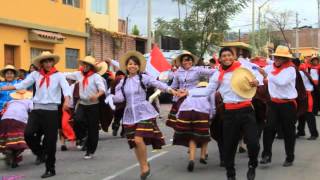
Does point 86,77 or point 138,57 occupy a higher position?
point 138,57

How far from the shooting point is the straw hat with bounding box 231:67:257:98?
7.55 m

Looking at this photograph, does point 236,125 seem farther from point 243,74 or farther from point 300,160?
point 300,160

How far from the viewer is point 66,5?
25.7 m

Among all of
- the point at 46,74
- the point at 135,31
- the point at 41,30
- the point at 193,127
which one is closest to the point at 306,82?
the point at 193,127

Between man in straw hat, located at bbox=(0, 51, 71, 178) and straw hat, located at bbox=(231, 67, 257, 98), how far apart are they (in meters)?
2.66

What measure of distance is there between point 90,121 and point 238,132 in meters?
3.48

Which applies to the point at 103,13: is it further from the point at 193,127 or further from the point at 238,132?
the point at 238,132

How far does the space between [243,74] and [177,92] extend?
3.54 ft

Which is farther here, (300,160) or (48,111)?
(300,160)

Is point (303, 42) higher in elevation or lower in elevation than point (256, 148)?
higher

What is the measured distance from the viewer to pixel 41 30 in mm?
23344

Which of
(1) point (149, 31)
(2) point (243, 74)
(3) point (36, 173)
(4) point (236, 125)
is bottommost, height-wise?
(3) point (36, 173)

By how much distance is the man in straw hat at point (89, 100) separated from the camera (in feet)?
33.4

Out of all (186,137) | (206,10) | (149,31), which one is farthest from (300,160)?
(149,31)
